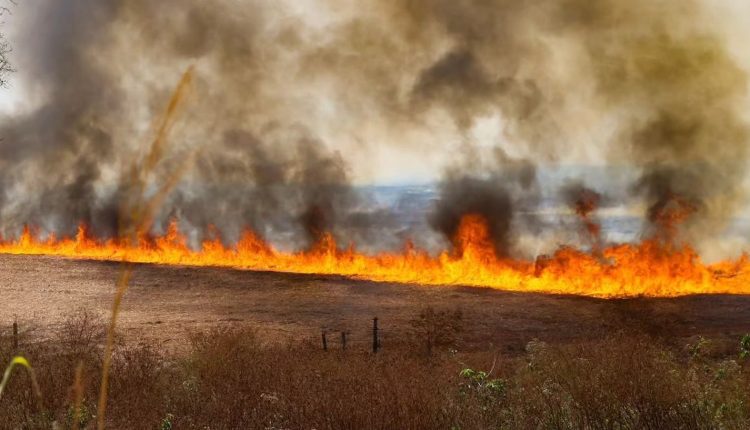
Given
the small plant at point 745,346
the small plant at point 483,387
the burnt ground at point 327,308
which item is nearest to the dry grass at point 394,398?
the small plant at point 483,387

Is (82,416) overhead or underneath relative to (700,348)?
underneath

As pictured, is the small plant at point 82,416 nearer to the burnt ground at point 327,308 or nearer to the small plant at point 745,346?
the small plant at point 745,346

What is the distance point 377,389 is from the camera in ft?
29.2

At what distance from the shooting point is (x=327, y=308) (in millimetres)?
28797

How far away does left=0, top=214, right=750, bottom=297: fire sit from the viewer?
1260 inches

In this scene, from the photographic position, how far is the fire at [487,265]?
3200 centimetres

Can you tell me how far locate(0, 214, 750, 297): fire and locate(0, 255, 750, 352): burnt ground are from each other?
3.87 feet

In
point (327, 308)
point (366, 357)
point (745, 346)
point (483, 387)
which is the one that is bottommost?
point (366, 357)

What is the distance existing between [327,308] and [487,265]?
10698mm

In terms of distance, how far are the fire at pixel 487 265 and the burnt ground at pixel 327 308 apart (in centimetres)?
118

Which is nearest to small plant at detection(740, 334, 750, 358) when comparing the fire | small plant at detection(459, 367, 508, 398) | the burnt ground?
small plant at detection(459, 367, 508, 398)

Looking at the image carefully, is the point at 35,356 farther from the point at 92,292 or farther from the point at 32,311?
the point at 92,292

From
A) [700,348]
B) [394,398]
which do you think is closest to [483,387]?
[394,398]

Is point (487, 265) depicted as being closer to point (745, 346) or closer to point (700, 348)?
point (700, 348)
